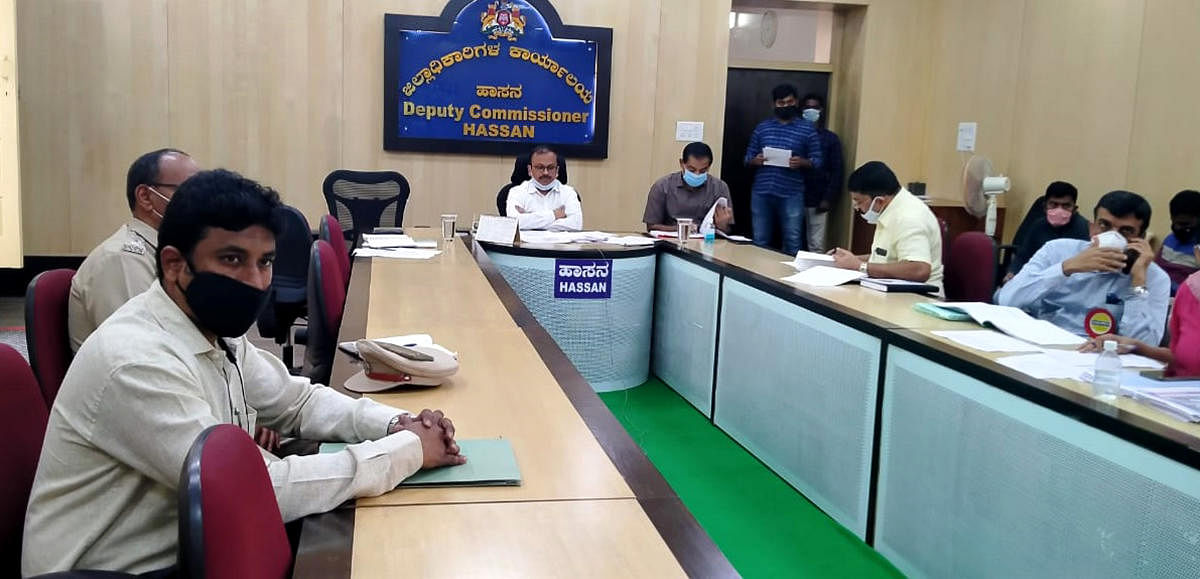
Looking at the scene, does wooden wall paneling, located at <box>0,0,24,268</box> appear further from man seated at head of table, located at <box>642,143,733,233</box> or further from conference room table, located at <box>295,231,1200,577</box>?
man seated at head of table, located at <box>642,143,733,233</box>

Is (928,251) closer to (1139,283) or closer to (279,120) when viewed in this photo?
(1139,283)

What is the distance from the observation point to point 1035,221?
19.1 ft

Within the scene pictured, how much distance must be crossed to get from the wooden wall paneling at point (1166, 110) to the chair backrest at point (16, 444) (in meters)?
5.63

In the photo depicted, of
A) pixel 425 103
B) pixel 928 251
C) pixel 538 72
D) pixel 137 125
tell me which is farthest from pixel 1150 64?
pixel 137 125

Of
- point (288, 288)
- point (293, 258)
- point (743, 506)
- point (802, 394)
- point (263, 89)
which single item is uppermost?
point (263, 89)

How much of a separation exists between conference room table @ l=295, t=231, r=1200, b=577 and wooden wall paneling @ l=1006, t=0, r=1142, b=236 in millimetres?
3050

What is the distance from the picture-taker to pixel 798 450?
3.59 meters

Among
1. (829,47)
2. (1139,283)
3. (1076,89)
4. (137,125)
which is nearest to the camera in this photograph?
(1139,283)

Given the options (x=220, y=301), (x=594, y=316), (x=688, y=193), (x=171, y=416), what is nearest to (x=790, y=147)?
(x=688, y=193)

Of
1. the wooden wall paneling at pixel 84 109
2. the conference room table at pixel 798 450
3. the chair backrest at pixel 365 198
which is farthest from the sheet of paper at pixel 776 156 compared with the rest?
the wooden wall paneling at pixel 84 109

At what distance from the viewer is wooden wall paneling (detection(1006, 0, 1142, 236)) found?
235 inches

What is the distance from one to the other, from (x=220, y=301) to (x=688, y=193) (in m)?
4.83

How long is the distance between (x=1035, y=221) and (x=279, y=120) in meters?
5.15

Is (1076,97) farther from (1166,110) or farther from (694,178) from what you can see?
(694,178)
